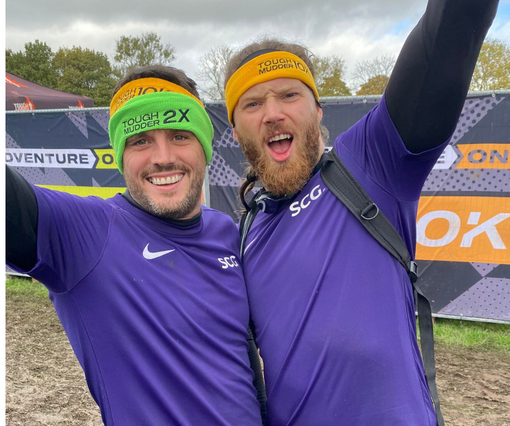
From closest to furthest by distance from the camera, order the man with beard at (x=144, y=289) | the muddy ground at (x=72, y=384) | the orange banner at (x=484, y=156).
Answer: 1. the man with beard at (x=144, y=289)
2. the muddy ground at (x=72, y=384)
3. the orange banner at (x=484, y=156)

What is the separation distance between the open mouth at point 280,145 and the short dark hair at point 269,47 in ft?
1.46

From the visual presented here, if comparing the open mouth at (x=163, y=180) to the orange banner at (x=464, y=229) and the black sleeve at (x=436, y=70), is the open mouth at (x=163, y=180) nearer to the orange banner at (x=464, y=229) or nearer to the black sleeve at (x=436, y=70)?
the black sleeve at (x=436, y=70)

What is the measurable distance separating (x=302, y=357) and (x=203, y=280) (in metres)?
0.49

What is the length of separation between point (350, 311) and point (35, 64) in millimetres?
41529

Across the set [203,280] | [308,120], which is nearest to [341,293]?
[203,280]

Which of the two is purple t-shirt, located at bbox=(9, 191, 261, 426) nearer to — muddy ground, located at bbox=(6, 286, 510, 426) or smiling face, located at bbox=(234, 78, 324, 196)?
smiling face, located at bbox=(234, 78, 324, 196)

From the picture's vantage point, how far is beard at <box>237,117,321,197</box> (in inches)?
70.9

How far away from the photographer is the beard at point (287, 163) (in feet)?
5.90

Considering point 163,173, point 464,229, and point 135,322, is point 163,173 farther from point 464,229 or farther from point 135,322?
point 464,229

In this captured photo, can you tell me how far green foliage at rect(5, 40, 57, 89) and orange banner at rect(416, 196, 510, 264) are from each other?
37.9 m

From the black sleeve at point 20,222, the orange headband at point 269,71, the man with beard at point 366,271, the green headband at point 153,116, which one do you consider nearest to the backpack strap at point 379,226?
the man with beard at point 366,271

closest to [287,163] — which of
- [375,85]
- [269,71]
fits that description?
[269,71]

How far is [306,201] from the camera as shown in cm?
172

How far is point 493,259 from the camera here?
4.47m
